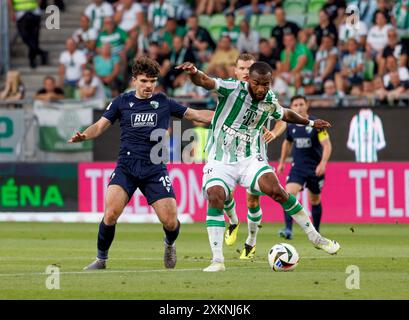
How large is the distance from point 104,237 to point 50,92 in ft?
44.6

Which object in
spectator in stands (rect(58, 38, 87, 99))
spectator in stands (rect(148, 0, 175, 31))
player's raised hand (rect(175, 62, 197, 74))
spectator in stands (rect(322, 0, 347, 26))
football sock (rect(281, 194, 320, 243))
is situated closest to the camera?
player's raised hand (rect(175, 62, 197, 74))

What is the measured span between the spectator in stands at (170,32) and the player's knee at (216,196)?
1422 cm

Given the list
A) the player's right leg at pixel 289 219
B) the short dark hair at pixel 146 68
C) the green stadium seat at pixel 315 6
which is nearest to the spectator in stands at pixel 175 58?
the green stadium seat at pixel 315 6

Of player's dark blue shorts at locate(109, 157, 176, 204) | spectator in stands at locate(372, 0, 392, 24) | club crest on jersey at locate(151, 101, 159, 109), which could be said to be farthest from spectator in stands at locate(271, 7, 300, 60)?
player's dark blue shorts at locate(109, 157, 176, 204)

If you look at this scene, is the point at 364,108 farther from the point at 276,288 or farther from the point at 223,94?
the point at 276,288

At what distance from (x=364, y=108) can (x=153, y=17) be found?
22.2 ft

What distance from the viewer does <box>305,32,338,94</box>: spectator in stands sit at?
2514 centimetres

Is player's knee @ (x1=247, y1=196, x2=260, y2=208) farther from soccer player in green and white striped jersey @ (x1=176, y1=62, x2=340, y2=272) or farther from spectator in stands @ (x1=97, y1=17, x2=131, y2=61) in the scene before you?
spectator in stands @ (x1=97, y1=17, x2=131, y2=61)

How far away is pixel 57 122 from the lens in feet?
80.4

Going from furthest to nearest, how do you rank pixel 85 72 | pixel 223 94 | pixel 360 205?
1. pixel 85 72
2. pixel 360 205
3. pixel 223 94

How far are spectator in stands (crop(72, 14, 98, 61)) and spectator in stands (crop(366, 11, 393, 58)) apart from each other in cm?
661

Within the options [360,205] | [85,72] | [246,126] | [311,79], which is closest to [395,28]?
[311,79]

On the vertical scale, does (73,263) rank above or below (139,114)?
below
